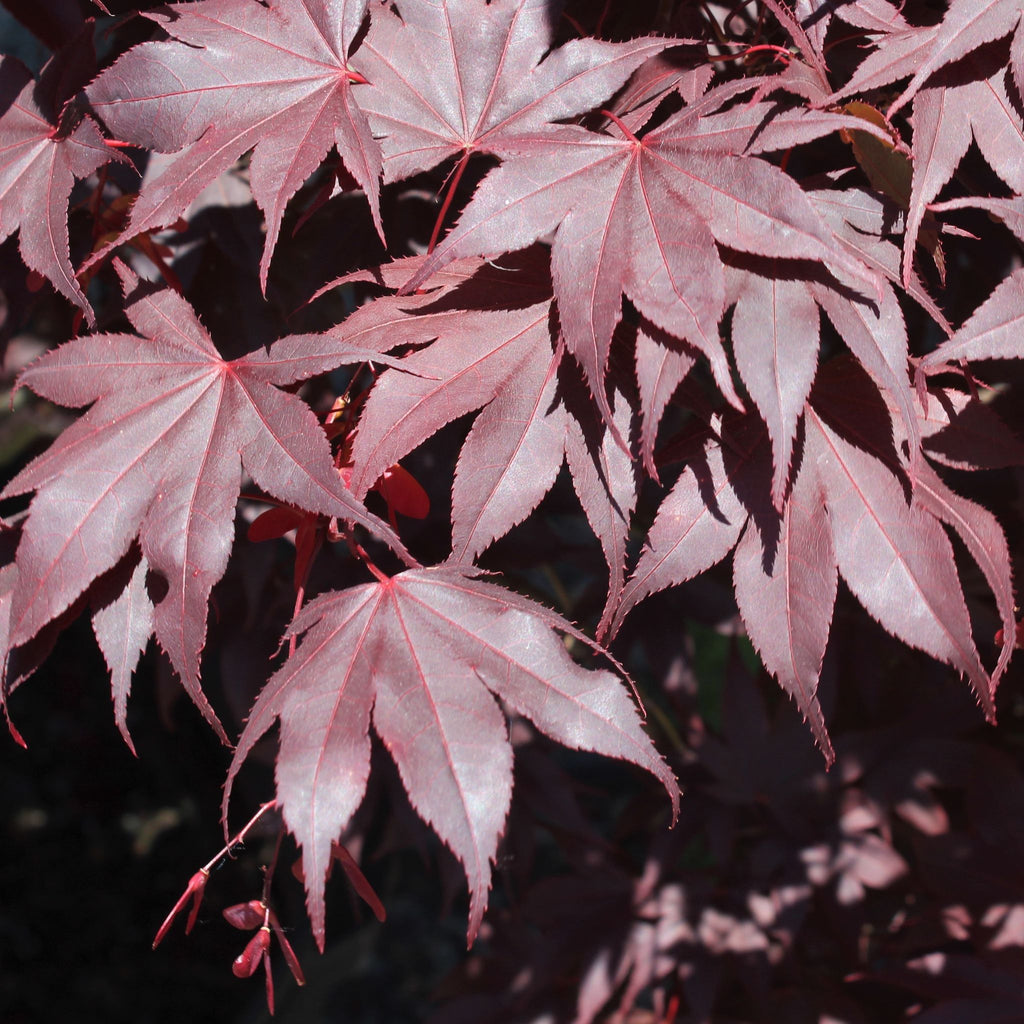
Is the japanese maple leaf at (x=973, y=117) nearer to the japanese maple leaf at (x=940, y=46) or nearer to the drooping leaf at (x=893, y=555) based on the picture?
the japanese maple leaf at (x=940, y=46)

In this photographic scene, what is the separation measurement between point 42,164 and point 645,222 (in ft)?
1.78

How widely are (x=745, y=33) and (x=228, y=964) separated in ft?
8.35

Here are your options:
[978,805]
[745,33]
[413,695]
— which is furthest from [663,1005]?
[745,33]

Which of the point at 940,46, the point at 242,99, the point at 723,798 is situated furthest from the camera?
the point at 723,798

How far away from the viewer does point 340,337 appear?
731mm

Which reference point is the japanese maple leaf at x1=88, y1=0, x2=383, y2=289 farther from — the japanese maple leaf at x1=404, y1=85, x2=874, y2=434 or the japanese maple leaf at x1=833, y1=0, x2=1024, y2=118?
the japanese maple leaf at x1=833, y1=0, x2=1024, y2=118

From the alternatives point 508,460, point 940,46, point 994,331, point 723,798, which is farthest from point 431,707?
point 723,798

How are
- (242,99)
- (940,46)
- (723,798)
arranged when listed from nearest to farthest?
(940,46), (242,99), (723,798)

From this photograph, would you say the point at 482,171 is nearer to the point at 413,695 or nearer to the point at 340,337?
the point at 340,337

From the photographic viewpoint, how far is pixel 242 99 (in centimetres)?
77

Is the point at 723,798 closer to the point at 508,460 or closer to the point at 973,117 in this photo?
the point at 508,460

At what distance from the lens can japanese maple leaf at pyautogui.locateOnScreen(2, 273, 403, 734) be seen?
70 centimetres

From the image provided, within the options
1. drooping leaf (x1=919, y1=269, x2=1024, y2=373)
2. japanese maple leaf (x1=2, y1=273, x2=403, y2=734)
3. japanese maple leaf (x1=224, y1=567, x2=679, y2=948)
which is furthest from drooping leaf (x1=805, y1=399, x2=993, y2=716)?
japanese maple leaf (x1=2, y1=273, x2=403, y2=734)

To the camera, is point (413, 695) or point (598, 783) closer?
point (413, 695)
